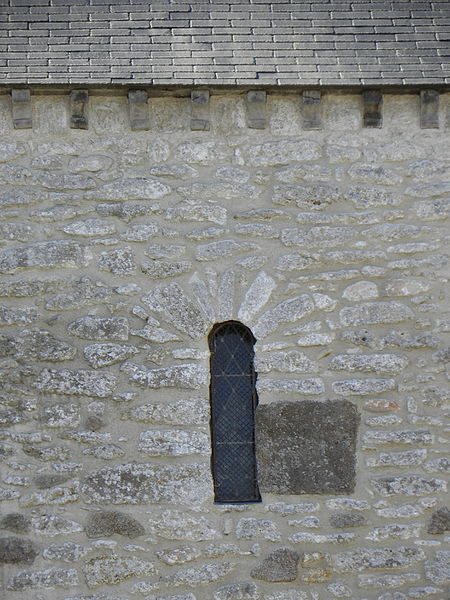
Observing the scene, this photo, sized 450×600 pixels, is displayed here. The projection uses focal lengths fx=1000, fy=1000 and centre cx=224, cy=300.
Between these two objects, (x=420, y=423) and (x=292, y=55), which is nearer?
(x=420, y=423)

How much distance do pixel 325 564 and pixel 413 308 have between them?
168 centimetres

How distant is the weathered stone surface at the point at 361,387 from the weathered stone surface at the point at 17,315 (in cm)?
192

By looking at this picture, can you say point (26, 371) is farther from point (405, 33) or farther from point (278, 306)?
point (405, 33)

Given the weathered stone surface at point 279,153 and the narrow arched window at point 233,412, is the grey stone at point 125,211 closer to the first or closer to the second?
the weathered stone surface at point 279,153

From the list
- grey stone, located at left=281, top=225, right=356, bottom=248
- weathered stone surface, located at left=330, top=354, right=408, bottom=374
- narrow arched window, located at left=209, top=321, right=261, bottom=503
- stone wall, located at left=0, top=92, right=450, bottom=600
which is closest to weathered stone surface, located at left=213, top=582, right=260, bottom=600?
stone wall, located at left=0, top=92, right=450, bottom=600

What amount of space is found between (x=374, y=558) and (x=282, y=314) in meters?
1.59

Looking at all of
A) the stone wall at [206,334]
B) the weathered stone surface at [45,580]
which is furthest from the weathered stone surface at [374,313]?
the weathered stone surface at [45,580]

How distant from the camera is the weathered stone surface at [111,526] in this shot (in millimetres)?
5984

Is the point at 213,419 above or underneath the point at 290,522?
above

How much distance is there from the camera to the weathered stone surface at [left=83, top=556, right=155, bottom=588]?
5930mm

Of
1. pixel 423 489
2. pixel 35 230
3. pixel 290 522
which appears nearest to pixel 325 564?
pixel 290 522

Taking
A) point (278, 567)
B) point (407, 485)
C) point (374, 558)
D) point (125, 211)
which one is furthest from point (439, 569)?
point (125, 211)

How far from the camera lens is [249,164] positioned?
648 centimetres

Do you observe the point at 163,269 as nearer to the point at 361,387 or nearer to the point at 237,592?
the point at 361,387
